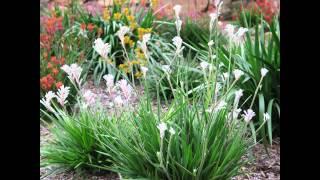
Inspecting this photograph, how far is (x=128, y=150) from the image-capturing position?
2.80 metres

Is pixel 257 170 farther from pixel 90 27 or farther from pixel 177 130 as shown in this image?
pixel 90 27

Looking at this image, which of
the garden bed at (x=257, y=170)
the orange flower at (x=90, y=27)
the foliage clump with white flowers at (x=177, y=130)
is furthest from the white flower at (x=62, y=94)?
the orange flower at (x=90, y=27)

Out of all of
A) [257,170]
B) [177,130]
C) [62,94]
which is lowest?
[257,170]

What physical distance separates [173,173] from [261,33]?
2.09 m

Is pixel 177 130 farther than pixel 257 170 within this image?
No

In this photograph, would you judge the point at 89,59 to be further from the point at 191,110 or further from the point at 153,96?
the point at 191,110

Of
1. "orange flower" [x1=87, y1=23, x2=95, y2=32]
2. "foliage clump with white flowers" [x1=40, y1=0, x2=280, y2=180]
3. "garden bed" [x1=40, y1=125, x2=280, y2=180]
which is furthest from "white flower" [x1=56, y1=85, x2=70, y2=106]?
"orange flower" [x1=87, y1=23, x2=95, y2=32]

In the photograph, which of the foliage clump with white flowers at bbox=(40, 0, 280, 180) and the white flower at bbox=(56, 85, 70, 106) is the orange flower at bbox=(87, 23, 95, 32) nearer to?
the foliage clump with white flowers at bbox=(40, 0, 280, 180)

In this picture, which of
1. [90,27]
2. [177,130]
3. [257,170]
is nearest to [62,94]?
[177,130]

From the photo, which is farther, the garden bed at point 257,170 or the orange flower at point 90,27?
the orange flower at point 90,27

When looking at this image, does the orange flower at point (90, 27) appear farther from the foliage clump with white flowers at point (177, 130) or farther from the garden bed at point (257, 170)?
the foliage clump with white flowers at point (177, 130)

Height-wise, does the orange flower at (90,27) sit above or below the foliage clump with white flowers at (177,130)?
above

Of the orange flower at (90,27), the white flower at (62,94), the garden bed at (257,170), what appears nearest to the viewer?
the white flower at (62,94)
